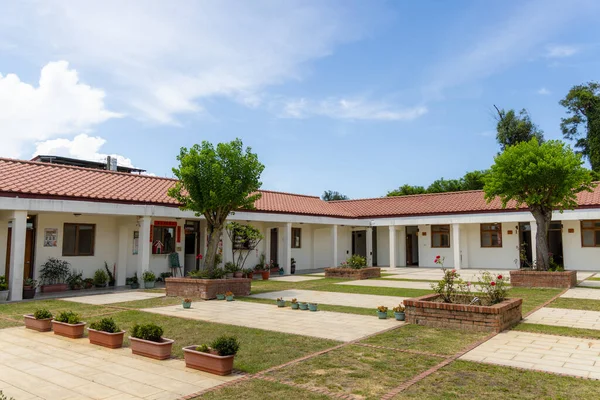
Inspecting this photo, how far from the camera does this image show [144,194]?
17234 millimetres

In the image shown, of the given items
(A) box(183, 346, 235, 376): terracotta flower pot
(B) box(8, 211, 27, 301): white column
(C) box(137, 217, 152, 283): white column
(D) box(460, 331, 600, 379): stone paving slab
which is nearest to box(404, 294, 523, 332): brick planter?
(D) box(460, 331, 600, 379): stone paving slab

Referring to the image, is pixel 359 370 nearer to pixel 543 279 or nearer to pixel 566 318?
pixel 566 318

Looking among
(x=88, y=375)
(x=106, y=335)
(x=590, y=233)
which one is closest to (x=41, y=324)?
(x=106, y=335)

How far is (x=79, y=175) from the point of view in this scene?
56.1ft

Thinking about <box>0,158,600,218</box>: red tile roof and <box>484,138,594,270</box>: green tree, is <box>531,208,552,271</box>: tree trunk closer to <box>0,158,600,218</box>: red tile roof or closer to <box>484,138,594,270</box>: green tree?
<box>484,138,594,270</box>: green tree

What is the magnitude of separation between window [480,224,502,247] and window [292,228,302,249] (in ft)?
34.0

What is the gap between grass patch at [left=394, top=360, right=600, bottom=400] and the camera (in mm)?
4859

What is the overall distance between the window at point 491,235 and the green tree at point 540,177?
8521mm

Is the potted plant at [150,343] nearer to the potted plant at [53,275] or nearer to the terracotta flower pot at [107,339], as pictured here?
the terracotta flower pot at [107,339]

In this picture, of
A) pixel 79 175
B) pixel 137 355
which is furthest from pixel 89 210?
pixel 137 355

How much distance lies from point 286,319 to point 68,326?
4.26m

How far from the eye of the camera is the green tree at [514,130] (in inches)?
1740

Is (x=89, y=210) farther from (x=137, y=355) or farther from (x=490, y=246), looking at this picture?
(x=490, y=246)

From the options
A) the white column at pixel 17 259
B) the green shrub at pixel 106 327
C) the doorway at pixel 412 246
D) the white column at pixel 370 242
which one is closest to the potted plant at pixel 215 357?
the green shrub at pixel 106 327
